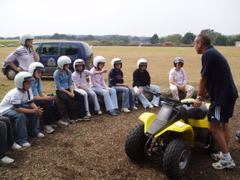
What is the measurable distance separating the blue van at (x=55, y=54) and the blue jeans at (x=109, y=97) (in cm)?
539

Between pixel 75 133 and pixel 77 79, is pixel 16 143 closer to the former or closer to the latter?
pixel 75 133

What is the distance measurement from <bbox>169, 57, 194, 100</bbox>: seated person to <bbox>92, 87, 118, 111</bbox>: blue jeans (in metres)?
1.80

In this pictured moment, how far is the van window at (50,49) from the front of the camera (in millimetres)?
12188

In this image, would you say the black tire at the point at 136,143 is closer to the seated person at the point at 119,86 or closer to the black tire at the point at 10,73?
the seated person at the point at 119,86

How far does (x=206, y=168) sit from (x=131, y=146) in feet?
3.96

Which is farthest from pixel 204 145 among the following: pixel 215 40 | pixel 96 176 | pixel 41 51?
pixel 215 40

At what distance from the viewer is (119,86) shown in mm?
6898

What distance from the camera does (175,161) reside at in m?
3.18

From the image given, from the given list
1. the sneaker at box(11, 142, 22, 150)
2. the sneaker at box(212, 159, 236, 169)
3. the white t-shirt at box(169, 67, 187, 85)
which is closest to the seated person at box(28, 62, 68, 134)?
the sneaker at box(11, 142, 22, 150)

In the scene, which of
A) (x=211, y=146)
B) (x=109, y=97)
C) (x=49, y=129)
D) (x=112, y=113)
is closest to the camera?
(x=211, y=146)

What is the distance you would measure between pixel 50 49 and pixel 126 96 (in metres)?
7.02

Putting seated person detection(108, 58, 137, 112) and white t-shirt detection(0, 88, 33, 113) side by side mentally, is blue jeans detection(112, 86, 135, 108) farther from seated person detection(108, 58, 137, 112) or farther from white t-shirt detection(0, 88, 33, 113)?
white t-shirt detection(0, 88, 33, 113)

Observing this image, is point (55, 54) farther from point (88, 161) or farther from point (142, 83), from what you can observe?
point (88, 161)

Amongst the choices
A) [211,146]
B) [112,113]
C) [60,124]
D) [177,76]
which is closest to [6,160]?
[60,124]
